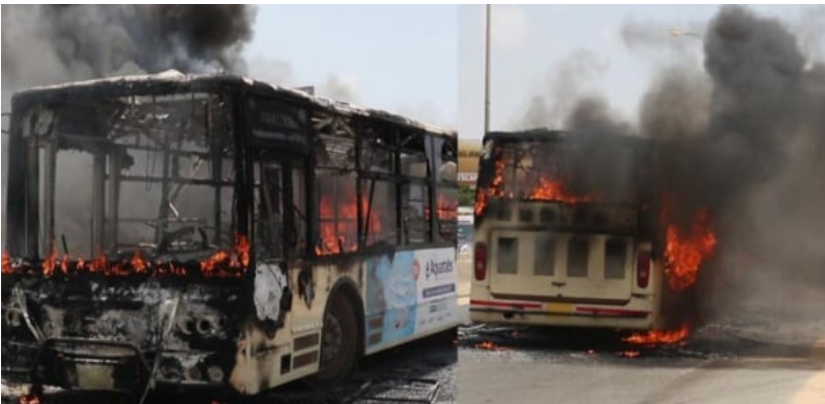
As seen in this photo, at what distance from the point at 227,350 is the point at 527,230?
42.3 inches

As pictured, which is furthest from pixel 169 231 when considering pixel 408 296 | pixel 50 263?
pixel 408 296

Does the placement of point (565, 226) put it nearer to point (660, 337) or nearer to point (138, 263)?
point (660, 337)

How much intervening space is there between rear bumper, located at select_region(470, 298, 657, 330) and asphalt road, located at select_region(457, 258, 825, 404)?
56mm

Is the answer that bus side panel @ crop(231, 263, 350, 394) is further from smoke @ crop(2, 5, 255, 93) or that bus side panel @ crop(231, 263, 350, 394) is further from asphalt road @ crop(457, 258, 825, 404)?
smoke @ crop(2, 5, 255, 93)

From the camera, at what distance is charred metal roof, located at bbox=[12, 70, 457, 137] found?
2391 millimetres

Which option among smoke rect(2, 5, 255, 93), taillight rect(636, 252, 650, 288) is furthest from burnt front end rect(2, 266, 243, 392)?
taillight rect(636, 252, 650, 288)

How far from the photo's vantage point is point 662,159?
8.74 feet

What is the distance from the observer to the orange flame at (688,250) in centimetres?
265

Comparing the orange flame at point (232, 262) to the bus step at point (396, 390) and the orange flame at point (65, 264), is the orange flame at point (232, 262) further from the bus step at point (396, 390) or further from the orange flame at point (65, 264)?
the bus step at point (396, 390)

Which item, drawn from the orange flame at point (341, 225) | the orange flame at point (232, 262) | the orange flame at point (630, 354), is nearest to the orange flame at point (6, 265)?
the orange flame at point (232, 262)

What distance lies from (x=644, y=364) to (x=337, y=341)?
1192mm

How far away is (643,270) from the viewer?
103 inches

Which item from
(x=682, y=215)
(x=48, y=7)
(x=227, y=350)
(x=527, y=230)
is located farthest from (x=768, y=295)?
(x=48, y=7)

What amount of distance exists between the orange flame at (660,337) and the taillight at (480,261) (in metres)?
0.68
